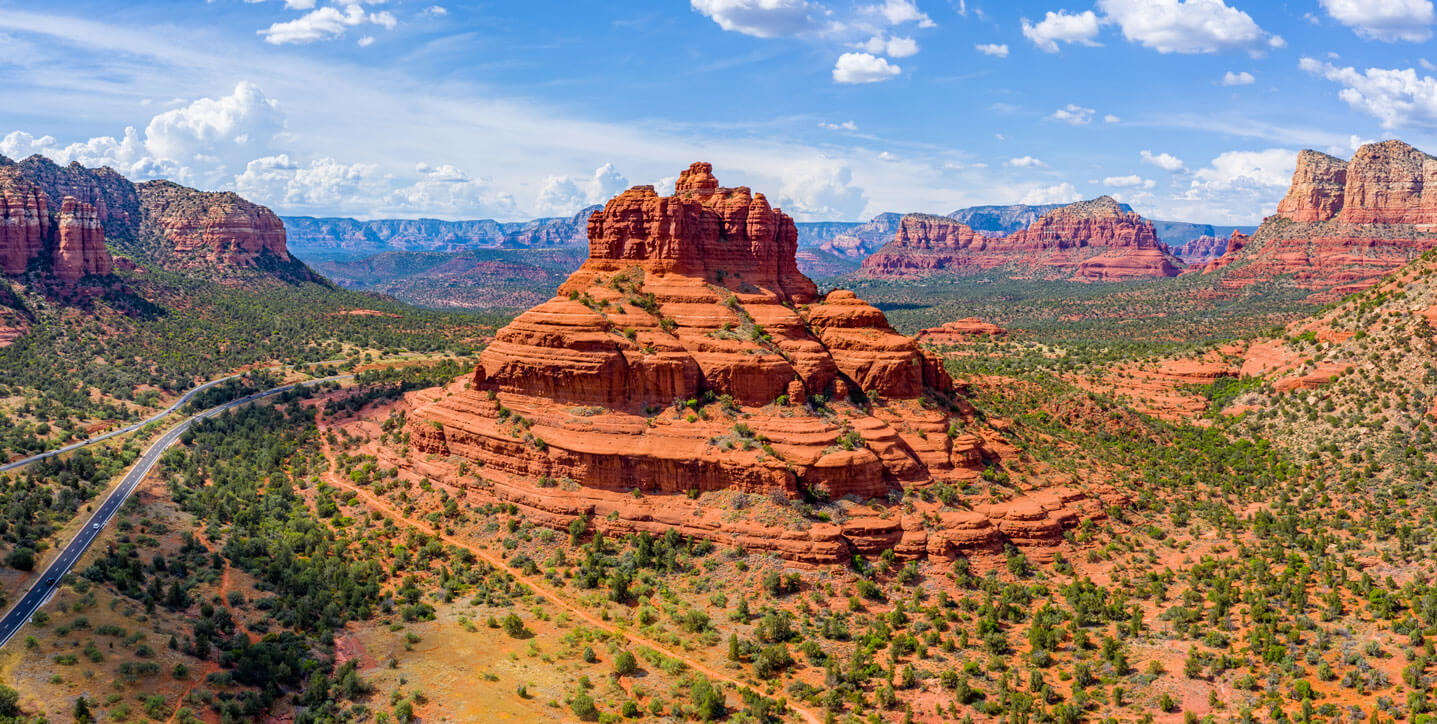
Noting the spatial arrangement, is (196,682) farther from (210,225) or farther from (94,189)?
(94,189)

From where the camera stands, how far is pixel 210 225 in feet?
563

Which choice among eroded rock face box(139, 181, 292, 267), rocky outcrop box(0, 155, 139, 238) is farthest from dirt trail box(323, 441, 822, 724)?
rocky outcrop box(0, 155, 139, 238)

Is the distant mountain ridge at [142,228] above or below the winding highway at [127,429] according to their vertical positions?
above

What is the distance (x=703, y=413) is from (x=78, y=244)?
122m

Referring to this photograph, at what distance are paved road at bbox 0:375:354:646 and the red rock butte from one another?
19.5m

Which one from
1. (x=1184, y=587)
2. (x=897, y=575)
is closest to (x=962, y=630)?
→ (x=897, y=575)

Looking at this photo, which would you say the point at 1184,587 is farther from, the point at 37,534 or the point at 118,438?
the point at 118,438

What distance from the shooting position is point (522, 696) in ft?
130

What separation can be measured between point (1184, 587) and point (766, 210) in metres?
41.0

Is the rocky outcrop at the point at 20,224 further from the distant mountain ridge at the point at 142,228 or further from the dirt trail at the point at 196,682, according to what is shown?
the dirt trail at the point at 196,682

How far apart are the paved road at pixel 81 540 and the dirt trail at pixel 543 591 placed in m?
15.1

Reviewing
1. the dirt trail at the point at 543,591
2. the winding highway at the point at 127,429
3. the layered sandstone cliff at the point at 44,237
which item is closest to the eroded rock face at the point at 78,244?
the layered sandstone cliff at the point at 44,237

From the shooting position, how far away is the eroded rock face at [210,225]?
170750 millimetres

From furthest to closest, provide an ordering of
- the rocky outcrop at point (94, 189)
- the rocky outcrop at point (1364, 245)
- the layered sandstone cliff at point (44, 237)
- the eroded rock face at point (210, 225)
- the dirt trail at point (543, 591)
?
the rocky outcrop at point (1364, 245) → the eroded rock face at point (210, 225) → the rocky outcrop at point (94, 189) → the layered sandstone cliff at point (44, 237) → the dirt trail at point (543, 591)
